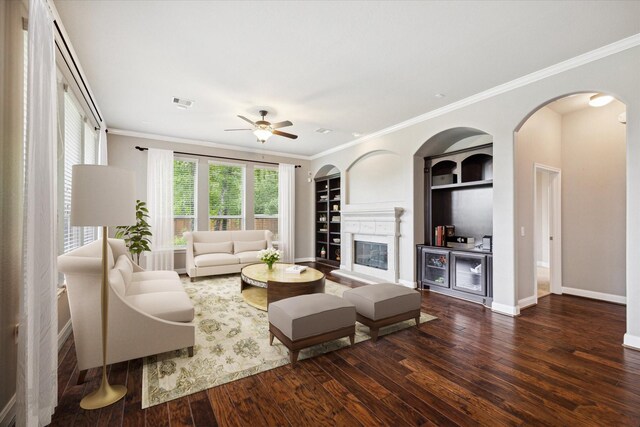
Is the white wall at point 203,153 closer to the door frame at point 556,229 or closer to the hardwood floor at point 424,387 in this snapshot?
the hardwood floor at point 424,387

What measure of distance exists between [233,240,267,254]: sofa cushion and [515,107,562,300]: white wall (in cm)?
471

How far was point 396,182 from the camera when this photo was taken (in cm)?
541

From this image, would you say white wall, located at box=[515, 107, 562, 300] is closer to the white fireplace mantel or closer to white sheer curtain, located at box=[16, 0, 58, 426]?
the white fireplace mantel

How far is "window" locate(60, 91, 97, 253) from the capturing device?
314cm

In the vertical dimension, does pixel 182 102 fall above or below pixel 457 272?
above

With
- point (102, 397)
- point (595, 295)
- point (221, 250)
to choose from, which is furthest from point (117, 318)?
point (595, 295)

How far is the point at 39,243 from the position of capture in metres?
1.66

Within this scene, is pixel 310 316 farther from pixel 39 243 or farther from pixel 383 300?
pixel 39 243

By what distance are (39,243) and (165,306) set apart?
109 cm

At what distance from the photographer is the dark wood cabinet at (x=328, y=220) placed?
23.8 ft

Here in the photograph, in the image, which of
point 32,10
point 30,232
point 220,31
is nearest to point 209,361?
point 30,232

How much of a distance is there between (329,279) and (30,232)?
15.2ft

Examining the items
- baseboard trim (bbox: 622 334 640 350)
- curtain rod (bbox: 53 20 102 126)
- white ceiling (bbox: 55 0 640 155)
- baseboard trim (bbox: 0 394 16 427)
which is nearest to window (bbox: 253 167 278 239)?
white ceiling (bbox: 55 0 640 155)

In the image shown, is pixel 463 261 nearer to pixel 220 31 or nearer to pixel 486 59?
pixel 486 59
